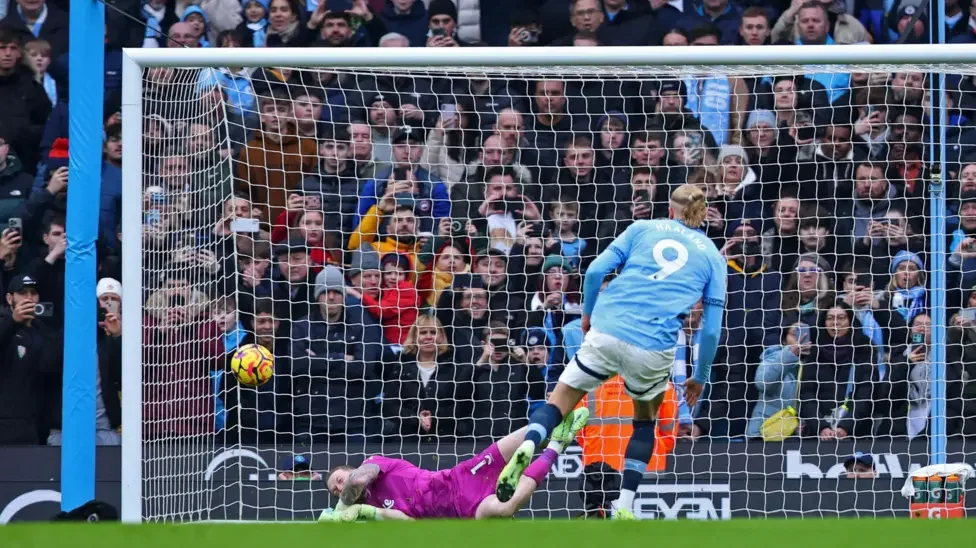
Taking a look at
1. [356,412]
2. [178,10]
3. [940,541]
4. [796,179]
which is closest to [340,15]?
[178,10]

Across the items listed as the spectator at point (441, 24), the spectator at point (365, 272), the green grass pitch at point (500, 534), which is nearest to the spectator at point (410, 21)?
the spectator at point (441, 24)

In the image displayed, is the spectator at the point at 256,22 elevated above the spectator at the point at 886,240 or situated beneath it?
elevated above

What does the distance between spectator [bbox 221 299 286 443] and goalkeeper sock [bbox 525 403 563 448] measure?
1.81 metres

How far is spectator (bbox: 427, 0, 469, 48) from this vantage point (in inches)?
303

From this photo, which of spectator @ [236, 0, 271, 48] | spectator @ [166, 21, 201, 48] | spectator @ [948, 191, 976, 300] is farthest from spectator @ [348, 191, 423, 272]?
spectator @ [948, 191, 976, 300]

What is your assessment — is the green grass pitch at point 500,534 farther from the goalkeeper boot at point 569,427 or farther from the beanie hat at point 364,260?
the beanie hat at point 364,260

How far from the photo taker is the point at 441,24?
7.71 meters

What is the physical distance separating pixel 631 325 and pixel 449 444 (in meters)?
1.74

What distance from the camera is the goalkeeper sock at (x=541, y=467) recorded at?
19.0 ft

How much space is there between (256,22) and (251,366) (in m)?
2.79

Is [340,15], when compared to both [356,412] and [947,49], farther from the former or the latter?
[947,49]

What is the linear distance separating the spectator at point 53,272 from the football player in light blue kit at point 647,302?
10.2 ft

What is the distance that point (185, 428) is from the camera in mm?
6559

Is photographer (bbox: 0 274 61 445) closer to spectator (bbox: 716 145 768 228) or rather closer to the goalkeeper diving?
the goalkeeper diving
